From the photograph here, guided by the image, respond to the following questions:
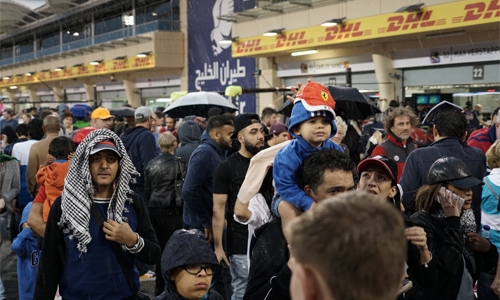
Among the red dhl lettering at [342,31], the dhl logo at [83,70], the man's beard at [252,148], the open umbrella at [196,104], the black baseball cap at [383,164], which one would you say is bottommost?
the black baseball cap at [383,164]

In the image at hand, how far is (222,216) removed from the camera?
523 cm

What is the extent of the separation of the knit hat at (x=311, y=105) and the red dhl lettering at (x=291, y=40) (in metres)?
16.6

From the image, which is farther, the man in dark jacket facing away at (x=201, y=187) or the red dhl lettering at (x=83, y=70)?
the red dhl lettering at (x=83, y=70)

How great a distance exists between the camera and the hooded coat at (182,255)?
3227 mm

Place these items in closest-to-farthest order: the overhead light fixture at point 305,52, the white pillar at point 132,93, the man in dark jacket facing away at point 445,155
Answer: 1. the man in dark jacket facing away at point 445,155
2. the overhead light fixture at point 305,52
3. the white pillar at point 132,93

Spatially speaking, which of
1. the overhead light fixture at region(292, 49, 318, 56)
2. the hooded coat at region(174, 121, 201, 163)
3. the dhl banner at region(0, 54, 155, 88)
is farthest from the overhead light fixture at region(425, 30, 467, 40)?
the dhl banner at region(0, 54, 155, 88)

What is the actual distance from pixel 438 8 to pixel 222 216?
38.1 ft

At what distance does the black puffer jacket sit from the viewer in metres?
6.46

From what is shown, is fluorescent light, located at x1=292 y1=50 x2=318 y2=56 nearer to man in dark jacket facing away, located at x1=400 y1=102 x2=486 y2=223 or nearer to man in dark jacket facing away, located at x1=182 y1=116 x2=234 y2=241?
man in dark jacket facing away, located at x1=182 y1=116 x2=234 y2=241

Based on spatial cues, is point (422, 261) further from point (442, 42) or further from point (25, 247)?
point (442, 42)

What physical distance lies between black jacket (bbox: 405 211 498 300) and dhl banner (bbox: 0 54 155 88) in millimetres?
Answer: 24514

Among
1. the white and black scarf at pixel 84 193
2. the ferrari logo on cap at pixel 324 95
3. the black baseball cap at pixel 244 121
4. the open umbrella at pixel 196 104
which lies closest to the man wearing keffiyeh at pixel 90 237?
the white and black scarf at pixel 84 193

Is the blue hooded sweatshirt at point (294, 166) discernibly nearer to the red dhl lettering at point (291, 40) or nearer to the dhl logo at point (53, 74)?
the red dhl lettering at point (291, 40)

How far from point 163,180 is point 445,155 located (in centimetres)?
303
